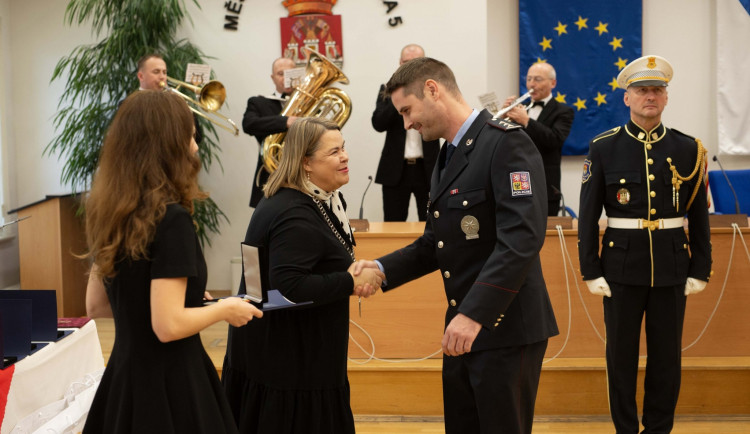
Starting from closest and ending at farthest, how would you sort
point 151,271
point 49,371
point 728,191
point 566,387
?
point 151,271 → point 49,371 → point 566,387 → point 728,191

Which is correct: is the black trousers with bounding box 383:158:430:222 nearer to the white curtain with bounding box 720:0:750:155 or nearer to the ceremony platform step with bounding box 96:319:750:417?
the ceremony platform step with bounding box 96:319:750:417

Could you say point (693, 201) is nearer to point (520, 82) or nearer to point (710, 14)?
point (520, 82)

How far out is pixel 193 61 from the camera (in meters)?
5.41

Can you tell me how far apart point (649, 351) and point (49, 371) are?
2249 millimetres

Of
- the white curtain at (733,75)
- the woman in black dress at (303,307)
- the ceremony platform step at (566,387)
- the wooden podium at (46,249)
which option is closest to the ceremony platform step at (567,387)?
the ceremony platform step at (566,387)

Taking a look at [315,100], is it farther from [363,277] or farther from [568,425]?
[363,277]

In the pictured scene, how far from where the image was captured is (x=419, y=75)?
2.04 metres

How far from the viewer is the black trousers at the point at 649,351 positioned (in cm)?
299

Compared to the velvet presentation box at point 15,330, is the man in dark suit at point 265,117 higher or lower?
higher

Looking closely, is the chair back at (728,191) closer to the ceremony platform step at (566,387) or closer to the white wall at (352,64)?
the white wall at (352,64)

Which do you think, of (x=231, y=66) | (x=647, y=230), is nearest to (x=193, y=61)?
(x=231, y=66)

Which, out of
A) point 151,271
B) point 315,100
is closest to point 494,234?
point 151,271

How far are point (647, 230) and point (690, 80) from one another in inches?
140

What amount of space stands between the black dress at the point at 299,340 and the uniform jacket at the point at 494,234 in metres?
0.33
